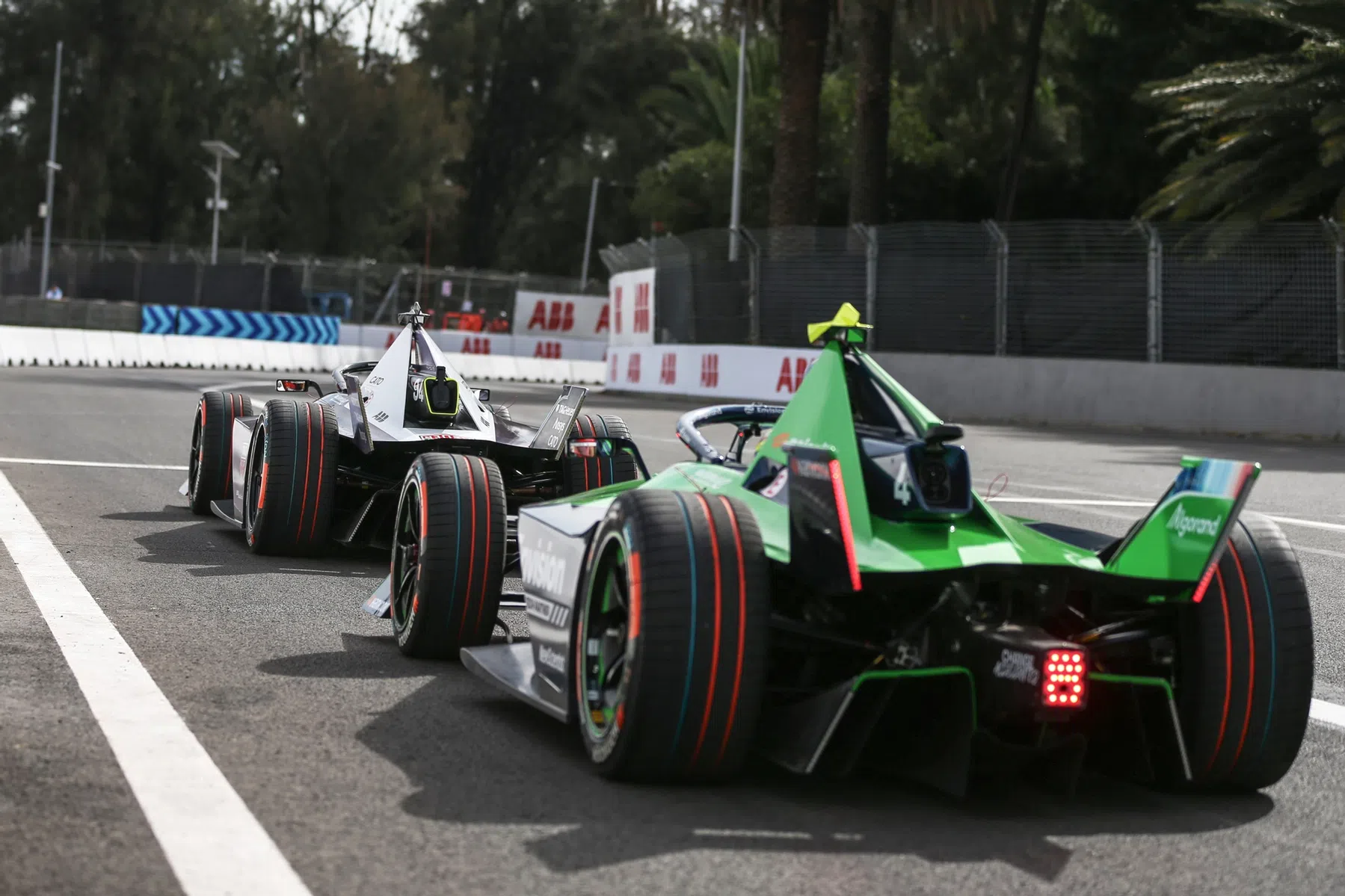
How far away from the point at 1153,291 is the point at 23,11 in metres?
56.7

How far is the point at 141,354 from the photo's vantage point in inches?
1534

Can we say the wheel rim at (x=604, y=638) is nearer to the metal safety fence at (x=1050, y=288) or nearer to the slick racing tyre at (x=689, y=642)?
the slick racing tyre at (x=689, y=642)

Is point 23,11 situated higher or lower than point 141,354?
higher

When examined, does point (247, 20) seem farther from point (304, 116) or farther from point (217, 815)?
point (217, 815)

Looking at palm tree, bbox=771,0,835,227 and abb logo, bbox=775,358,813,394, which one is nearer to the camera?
abb logo, bbox=775,358,813,394

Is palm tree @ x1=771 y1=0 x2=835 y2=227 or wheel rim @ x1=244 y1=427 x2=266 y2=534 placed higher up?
palm tree @ x1=771 y1=0 x2=835 y2=227

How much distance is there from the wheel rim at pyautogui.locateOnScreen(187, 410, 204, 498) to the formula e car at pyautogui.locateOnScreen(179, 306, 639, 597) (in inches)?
51.7

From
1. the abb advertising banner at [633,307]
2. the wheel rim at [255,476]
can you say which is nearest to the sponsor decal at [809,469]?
the wheel rim at [255,476]

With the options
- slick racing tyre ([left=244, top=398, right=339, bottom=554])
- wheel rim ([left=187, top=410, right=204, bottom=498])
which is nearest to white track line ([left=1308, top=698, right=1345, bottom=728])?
slick racing tyre ([left=244, top=398, right=339, bottom=554])

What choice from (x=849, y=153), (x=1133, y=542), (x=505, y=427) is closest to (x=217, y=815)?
(x=1133, y=542)

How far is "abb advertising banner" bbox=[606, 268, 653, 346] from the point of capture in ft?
118

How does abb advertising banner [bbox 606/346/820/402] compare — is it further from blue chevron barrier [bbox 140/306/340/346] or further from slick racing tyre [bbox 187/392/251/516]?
slick racing tyre [bbox 187/392/251/516]

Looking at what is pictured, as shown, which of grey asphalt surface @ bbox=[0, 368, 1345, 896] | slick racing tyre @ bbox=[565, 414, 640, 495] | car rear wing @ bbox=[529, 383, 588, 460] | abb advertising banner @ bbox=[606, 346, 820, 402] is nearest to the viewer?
grey asphalt surface @ bbox=[0, 368, 1345, 896]

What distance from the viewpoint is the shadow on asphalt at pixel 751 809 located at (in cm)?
452
